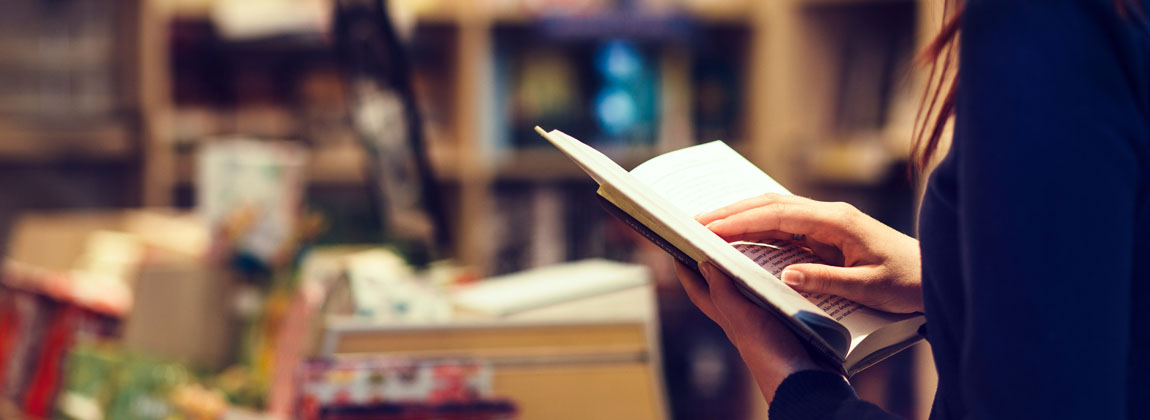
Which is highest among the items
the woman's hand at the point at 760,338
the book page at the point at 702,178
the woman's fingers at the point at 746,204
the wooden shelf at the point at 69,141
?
the book page at the point at 702,178

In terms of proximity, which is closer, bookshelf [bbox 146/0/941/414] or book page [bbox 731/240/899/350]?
book page [bbox 731/240/899/350]

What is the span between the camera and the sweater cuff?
2.39 ft

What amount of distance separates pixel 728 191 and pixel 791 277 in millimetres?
Result: 123

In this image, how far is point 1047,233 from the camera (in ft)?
1.78

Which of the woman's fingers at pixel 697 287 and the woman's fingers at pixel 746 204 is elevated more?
the woman's fingers at pixel 746 204

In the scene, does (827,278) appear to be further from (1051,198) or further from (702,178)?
(1051,198)

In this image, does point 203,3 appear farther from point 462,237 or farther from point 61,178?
point 462,237

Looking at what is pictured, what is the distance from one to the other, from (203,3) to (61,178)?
2.15 feet

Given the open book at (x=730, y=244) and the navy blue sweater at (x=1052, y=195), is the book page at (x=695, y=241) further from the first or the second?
the navy blue sweater at (x=1052, y=195)

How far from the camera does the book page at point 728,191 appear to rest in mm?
799

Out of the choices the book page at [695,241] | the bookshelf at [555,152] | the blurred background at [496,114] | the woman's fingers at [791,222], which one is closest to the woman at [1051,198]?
the book page at [695,241]

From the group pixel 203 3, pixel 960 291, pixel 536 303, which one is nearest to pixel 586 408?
pixel 536 303

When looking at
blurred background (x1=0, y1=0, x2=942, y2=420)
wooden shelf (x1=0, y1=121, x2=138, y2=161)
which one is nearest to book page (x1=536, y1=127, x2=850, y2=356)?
blurred background (x1=0, y1=0, x2=942, y2=420)

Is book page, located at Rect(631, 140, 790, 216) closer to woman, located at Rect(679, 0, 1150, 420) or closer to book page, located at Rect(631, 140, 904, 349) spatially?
book page, located at Rect(631, 140, 904, 349)
